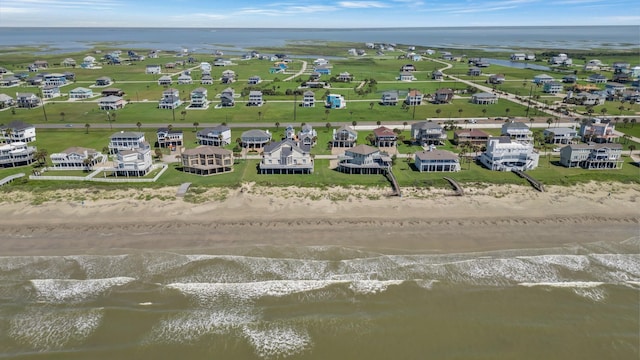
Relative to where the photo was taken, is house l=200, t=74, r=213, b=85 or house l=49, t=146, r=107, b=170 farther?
house l=200, t=74, r=213, b=85

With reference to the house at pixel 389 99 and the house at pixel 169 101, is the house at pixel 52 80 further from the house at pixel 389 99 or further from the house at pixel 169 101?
the house at pixel 389 99

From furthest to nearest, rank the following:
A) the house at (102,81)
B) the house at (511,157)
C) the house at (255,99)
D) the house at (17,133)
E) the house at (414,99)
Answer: the house at (102,81)
the house at (414,99)
the house at (255,99)
the house at (17,133)
the house at (511,157)

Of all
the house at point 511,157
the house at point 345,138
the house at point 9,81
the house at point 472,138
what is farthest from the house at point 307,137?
the house at point 9,81

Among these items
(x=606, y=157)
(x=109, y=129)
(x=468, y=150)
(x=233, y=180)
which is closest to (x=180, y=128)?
(x=109, y=129)

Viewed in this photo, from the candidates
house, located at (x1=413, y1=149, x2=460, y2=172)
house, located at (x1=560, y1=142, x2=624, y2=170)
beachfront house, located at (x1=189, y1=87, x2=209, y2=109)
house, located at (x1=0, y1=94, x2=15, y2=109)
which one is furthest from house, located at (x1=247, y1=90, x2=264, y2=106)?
house, located at (x1=560, y1=142, x2=624, y2=170)

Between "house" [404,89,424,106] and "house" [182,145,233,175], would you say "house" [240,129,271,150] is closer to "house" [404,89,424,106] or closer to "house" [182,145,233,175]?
"house" [182,145,233,175]

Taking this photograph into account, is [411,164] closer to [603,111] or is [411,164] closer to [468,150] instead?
[468,150]
